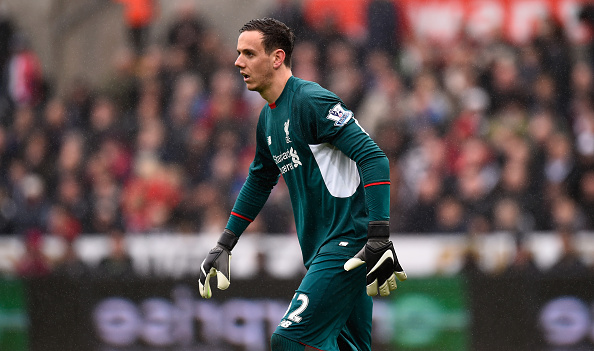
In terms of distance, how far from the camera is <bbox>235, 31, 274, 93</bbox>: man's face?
497 centimetres

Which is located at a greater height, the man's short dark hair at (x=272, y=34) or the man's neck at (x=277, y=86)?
the man's short dark hair at (x=272, y=34)

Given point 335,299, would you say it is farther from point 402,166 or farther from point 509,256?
point 402,166

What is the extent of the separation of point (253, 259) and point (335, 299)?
541 centimetres

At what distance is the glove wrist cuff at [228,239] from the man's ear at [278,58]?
1.16 metres

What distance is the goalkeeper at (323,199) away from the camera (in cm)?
459

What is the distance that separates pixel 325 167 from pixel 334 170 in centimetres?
5

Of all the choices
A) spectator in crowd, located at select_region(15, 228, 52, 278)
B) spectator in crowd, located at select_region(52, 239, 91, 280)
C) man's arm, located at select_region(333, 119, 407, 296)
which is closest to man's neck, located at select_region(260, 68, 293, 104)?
man's arm, located at select_region(333, 119, 407, 296)

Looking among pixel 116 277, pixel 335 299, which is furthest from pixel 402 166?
pixel 335 299

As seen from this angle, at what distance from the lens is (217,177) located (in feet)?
37.3

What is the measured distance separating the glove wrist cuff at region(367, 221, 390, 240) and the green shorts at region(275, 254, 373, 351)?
320 mm

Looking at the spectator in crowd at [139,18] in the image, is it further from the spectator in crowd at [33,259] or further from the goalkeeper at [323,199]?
the goalkeeper at [323,199]

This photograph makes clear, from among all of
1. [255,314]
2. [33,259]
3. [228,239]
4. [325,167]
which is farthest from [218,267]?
[33,259]

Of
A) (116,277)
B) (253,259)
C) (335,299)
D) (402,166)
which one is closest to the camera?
(335,299)

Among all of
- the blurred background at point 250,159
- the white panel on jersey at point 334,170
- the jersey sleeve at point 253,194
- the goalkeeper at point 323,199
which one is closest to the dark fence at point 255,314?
the blurred background at point 250,159
